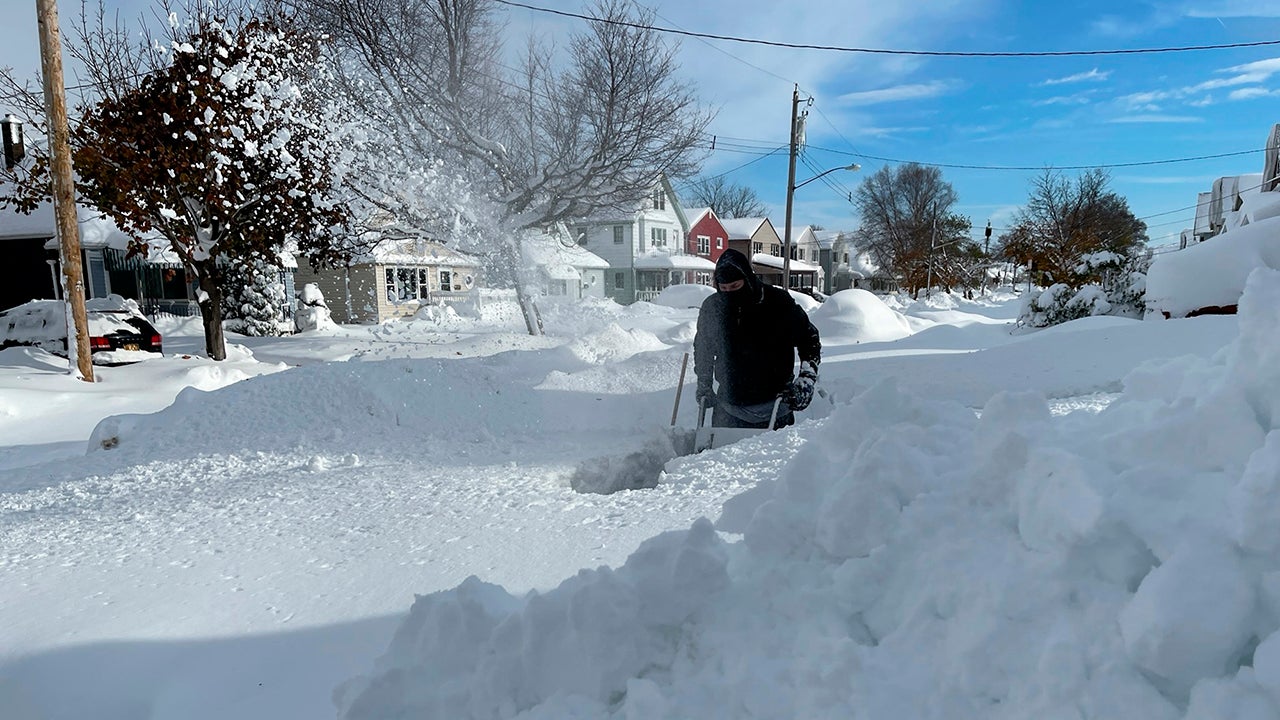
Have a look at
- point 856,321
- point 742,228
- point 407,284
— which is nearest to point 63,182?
point 856,321

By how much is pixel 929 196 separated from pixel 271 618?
6536 centimetres

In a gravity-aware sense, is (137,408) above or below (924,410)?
below

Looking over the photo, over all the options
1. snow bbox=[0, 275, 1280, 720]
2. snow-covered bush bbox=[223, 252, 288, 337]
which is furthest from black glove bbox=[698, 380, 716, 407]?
snow-covered bush bbox=[223, 252, 288, 337]

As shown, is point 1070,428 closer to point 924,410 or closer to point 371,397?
point 924,410

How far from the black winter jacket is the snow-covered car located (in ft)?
40.1

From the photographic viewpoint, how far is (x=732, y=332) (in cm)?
507

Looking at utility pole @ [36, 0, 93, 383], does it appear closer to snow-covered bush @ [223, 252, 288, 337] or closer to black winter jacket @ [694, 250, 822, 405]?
snow-covered bush @ [223, 252, 288, 337]

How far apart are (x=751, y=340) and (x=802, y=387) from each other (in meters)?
0.55

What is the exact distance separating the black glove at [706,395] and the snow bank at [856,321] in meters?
11.1

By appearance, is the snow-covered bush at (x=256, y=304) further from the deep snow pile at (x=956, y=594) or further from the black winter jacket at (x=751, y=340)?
the deep snow pile at (x=956, y=594)

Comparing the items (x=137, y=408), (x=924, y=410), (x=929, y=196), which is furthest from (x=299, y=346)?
(x=929, y=196)

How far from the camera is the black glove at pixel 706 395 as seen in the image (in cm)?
545

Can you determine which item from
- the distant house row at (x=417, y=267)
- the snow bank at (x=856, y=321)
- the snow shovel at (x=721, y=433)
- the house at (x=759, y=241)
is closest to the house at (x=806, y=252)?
the house at (x=759, y=241)

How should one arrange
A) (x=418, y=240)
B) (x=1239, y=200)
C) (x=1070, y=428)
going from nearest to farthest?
(x=1070, y=428) → (x=418, y=240) → (x=1239, y=200)
